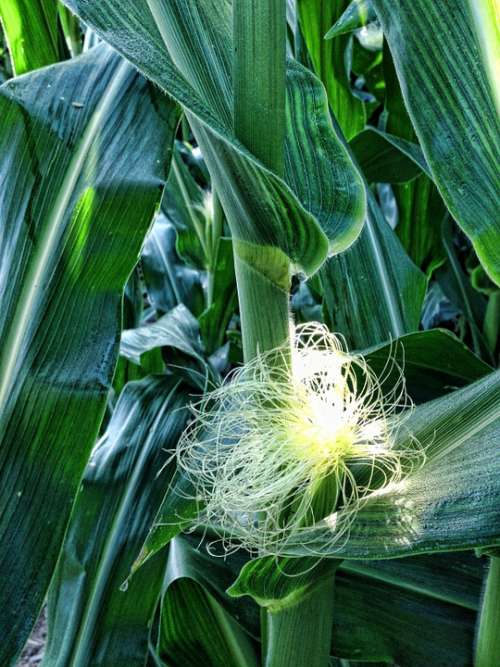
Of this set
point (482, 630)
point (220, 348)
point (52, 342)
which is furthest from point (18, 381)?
point (220, 348)

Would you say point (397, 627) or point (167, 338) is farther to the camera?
point (167, 338)

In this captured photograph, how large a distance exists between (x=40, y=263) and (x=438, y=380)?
35cm

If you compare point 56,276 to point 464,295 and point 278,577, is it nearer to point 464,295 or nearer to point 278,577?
point 278,577

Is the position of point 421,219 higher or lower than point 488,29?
higher

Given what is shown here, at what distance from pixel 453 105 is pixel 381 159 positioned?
1.68 feet

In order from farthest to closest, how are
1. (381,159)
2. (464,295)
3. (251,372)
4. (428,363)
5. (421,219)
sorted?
(464,295) → (421,219) → (381,159) → (428,363) → (251,372)

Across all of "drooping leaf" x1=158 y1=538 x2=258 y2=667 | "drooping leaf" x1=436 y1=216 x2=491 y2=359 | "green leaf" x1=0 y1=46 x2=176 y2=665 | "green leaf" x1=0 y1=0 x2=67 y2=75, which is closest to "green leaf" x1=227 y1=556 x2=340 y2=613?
"green leaf" x1=0 y1=46 x2=176 y2=665

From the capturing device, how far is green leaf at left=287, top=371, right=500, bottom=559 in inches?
12.8

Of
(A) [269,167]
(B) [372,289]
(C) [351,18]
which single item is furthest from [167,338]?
(A) [269,167]

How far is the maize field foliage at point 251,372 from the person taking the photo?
37 centimetres

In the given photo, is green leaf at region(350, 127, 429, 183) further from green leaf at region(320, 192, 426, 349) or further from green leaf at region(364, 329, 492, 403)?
green leaf at region(364, 329, 492, 403)

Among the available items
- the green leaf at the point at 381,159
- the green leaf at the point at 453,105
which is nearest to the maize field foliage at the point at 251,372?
the green leaf at the point at 453,105

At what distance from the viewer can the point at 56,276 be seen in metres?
0.49

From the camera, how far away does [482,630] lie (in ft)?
1.51
